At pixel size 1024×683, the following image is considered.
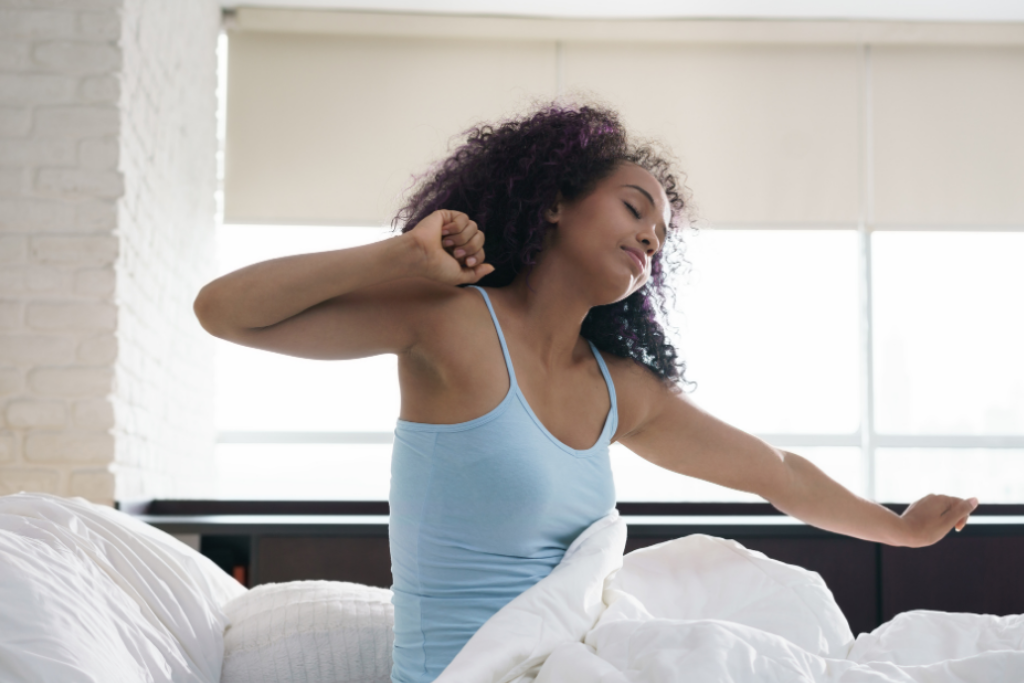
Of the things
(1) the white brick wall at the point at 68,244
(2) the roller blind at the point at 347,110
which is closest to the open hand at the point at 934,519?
(1) the white brick wall at the point at 68,244

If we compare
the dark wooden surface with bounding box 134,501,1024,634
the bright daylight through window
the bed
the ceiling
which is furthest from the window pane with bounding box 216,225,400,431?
the bed

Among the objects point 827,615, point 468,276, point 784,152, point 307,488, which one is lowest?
point 307,488

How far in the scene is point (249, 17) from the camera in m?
4.13

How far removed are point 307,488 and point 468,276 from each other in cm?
324

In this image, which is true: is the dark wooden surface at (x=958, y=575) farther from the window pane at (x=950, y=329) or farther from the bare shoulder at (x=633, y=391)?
the window pane at (x=950, y=329)

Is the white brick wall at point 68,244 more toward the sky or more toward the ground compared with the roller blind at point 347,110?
more toward the ground

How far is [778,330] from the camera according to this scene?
431 cm

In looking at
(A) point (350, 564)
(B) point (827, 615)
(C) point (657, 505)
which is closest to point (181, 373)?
(A) point (350, 564)

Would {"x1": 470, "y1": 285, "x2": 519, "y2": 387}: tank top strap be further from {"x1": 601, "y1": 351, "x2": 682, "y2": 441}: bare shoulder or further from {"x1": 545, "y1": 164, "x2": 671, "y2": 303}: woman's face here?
{"x1": 601, "y1": 351, "x2": 682, "y2": 441}: bare shoulder

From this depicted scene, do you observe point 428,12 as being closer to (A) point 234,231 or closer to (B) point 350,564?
(A) point 234,231

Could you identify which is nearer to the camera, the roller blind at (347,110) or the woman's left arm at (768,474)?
the woman's left arm at (768,474)

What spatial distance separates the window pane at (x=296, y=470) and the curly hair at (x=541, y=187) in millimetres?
2855

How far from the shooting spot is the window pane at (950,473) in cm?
427

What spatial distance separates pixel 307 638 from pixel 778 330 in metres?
3.48
